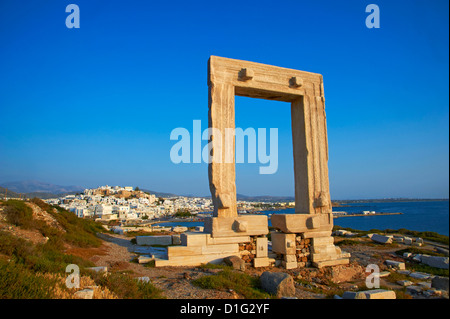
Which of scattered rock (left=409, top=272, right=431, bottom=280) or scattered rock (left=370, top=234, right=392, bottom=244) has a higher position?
scattered rock (left=409, top=272, right=431, bottom=280)

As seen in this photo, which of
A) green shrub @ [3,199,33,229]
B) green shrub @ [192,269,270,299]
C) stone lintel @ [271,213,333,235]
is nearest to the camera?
green shrub @ [192,269,270,299]

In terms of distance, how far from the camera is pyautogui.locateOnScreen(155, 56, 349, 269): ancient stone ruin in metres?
8.82

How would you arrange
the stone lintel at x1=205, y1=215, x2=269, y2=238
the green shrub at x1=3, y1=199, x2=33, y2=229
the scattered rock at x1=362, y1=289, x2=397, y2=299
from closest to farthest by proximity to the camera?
the scattered rock at x1=362, y1=289, x2=397, y2=299
the stone lintel at x1=205, y1=215, x2=269, y2=238
the green shrub at x1=3, y1=199, x2=33, y2=229

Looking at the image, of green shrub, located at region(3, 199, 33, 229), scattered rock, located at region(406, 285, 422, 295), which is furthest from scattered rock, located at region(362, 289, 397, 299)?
green shrub, located at region(3, 199, 33, 229)

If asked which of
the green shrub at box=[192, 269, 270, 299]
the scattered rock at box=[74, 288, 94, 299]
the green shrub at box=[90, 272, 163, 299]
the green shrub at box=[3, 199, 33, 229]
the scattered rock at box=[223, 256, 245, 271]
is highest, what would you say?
the green shrub at box=[3, 199, 33, 229]

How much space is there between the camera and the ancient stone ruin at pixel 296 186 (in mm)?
8820

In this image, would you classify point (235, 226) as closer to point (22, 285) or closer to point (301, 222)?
point (301, 222)

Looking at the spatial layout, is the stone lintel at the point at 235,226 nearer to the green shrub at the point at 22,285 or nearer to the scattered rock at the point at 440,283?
the scattered rock at the point at 440,283

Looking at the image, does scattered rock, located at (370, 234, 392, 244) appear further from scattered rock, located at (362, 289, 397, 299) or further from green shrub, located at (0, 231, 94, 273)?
green shrub, located at (0, 231, 94, 273)

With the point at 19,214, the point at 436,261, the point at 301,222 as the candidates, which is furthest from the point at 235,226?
the point at 19,214

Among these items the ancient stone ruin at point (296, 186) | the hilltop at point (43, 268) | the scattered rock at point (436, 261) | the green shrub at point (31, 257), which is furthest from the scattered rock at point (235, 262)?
the scattered rock at point (436, 261)
